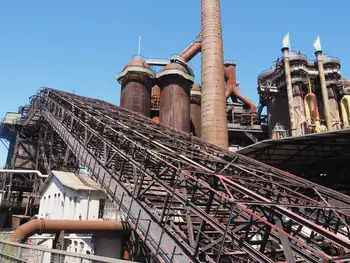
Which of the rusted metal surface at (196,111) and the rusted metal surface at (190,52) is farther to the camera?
the rusted metal surface at (190,52)

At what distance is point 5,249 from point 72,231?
404 cm

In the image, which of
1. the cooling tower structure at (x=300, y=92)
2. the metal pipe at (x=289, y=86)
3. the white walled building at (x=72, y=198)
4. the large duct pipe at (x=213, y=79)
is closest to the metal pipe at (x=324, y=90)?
the cooling tower structure at (x=300, y=92)

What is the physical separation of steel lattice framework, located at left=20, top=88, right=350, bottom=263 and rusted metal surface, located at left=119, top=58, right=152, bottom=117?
926cm

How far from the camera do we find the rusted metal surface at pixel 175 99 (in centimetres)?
2881

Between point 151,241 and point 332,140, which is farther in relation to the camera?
point 332,140

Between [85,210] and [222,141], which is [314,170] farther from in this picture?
[85,210]

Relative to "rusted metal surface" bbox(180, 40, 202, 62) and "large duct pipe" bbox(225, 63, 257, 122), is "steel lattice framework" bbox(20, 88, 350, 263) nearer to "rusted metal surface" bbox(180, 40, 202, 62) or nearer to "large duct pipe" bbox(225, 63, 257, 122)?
"rusted metal surface" bbox(180, 40, 202, 62)

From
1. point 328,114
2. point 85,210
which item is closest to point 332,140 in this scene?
point 328,114

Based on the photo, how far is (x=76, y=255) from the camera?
6133 millimetres

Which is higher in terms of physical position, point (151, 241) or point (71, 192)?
point (71, 192)

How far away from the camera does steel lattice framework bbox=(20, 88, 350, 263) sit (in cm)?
693

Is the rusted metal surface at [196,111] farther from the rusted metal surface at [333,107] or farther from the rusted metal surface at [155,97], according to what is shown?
the rusted metal surface at [333,107]

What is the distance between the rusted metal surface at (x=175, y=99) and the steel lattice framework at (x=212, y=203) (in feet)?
27.8

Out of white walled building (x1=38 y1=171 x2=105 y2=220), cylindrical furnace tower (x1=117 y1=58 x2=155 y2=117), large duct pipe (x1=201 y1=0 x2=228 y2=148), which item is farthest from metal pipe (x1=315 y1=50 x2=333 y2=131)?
white walled building (x1=38 y1=171 x2=105 y2=220)
